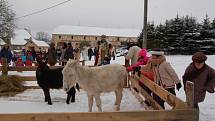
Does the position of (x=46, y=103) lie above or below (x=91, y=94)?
below

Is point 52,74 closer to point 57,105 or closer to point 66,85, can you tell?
point 57,105

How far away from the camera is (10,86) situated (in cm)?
1038

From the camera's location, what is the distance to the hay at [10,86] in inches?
396

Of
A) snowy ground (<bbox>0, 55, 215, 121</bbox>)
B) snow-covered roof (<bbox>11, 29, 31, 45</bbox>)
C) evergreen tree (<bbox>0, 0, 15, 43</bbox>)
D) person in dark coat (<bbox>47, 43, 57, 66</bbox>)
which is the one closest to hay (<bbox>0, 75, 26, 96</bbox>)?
snowy ground (<bbox>0, 55, 215, 121</bbox>)

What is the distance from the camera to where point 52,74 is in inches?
353

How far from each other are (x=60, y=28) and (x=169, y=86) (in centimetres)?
9856

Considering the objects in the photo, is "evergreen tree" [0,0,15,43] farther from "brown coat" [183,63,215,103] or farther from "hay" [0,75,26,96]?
"brown coat" [183,63,215,103]

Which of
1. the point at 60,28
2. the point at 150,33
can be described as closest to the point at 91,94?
the point at 150,33

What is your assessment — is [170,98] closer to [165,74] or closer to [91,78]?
[165,74]

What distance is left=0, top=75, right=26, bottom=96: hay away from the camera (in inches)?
396

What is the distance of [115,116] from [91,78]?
339 centimetres

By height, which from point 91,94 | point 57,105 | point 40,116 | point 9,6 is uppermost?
point 9,6

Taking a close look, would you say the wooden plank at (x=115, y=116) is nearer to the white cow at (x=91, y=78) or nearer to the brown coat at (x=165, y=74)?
the brown coat at (x=165, y=74)

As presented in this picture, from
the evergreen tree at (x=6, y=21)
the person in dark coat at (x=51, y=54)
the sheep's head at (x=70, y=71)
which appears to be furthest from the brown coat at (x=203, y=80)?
the evergreen tree at (x=6, y=21)
